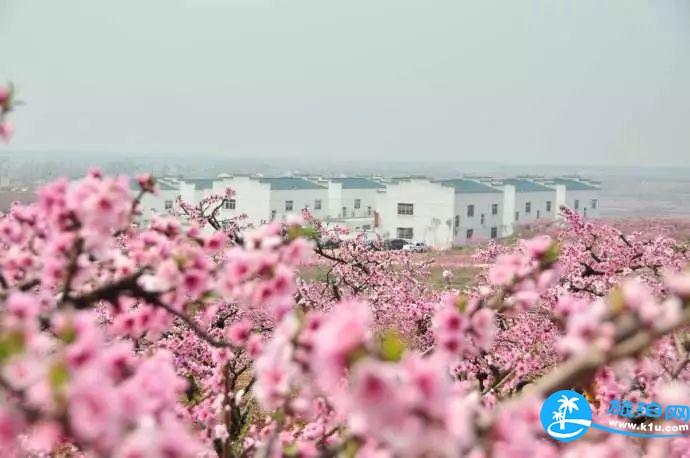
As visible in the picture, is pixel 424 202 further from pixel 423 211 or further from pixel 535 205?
pixel 535 205

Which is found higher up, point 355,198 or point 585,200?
point 585,200

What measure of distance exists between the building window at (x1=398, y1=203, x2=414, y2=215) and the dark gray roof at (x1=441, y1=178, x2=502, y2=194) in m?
2.82

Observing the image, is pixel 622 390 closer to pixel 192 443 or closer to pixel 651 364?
pixel 651 364

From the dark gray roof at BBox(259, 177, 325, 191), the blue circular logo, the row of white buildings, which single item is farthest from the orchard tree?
the dark gray roof at BBox(259, 177, 325, 191)

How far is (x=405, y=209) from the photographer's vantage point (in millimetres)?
48344

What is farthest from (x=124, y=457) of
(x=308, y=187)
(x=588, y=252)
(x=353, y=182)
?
(x=353, y=182)

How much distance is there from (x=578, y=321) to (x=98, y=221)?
148 cm

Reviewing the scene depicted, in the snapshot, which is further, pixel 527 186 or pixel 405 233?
pixel 527 186

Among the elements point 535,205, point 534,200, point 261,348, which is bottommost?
point 535,205

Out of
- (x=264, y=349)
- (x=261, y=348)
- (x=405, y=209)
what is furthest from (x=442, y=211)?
(x=264, y=349)

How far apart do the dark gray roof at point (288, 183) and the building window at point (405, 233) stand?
31.9 feet

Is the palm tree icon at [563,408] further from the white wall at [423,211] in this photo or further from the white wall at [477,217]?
the white wall at [477,217]

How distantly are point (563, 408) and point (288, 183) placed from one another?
2066 inches

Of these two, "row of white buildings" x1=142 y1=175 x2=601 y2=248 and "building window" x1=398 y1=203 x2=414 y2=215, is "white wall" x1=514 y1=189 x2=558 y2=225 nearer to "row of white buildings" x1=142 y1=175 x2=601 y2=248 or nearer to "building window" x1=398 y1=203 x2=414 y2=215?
"row of white buildings" x1=142 y1=175 x2=601 y2=248
